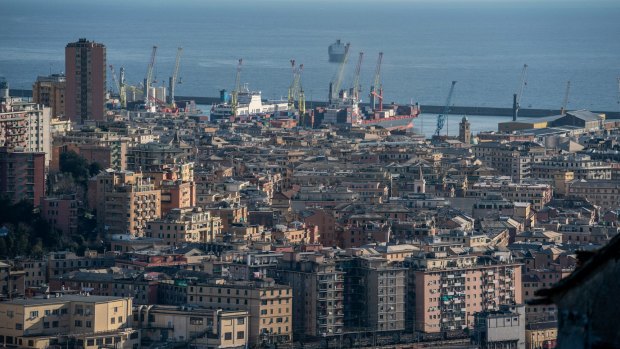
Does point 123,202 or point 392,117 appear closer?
point 123,202

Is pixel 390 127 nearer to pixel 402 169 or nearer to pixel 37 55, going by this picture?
pixel 402 169

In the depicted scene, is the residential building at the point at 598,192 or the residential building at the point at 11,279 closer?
the residential building at the point at 11,279

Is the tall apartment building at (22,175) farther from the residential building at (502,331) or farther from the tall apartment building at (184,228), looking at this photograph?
the residential building at (502,331)

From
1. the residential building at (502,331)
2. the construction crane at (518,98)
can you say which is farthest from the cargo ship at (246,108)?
the residential building at (502,331)

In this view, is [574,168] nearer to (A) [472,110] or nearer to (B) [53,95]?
(B) [53,95]

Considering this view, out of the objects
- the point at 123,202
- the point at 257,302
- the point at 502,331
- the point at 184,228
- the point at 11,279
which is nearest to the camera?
the point at 257,302

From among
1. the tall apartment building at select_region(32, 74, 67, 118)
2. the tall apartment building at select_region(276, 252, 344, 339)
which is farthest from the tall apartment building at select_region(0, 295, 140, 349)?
the tall apartment building at select_region(32, 74, 67, 118)

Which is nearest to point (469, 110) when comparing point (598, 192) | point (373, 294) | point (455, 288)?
point (598, 192)
